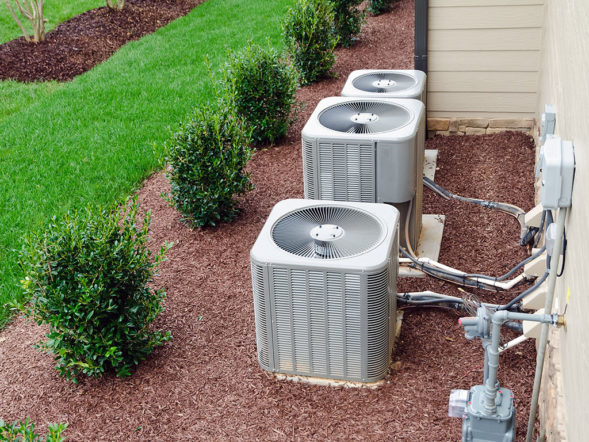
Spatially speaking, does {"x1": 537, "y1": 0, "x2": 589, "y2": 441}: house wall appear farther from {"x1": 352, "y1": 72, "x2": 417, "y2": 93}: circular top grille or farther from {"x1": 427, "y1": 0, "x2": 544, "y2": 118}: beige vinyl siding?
{"x1": 427, "y1": 0, "x2": 544, "y2": 118}: beige vinyl siding

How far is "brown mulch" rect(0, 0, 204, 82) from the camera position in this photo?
420 inches

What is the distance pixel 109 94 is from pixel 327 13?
10.4 ft

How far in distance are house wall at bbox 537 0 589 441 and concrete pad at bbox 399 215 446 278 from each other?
1534mm

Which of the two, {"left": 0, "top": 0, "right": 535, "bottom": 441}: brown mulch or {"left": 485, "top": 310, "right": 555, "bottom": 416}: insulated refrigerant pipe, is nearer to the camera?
{"left": 485, "top": 310, "right": 555, "bottom": 416}: insulated refrigerant pipe

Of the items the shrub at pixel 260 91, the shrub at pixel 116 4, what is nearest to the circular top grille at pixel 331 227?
the shrub at pixel 260 91

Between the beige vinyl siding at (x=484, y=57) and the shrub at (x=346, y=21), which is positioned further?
the shrub at (x=346, y=21)

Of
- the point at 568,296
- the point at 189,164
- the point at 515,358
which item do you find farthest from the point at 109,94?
the point at 568,296

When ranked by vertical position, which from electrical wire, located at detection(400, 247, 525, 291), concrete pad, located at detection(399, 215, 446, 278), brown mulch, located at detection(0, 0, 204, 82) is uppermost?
brown mulch, located at detection(0, 0, 204, 82)

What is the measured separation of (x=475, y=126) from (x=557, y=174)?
4.92 meters

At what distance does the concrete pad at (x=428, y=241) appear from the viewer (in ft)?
17.5

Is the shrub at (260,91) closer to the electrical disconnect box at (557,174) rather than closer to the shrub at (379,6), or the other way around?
the electrical disconnect box at (557,174)

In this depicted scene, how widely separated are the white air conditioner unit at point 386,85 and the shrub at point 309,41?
298cm

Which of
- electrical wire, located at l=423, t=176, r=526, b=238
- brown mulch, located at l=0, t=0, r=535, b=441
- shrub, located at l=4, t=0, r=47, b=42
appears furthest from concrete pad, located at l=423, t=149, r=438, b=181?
shrub, located at l=4, t=0, r=47, b=42

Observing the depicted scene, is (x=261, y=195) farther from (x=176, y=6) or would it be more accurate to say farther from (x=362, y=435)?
(x=176, y=6)
